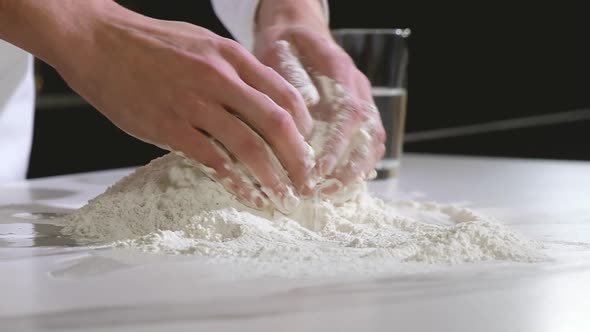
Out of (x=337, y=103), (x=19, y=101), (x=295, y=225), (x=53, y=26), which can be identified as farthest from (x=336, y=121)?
(x=19, y=101)

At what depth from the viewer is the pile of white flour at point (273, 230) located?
60cm

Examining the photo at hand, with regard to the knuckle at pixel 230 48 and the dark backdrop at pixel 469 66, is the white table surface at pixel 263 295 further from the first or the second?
the dark backdrop at pixel 469 66

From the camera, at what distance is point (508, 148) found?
6.29 feet

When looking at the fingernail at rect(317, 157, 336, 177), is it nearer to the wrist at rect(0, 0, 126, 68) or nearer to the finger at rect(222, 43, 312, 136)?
the finger at rect(222, 43, 312, 136)

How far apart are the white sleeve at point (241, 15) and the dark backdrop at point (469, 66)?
90 centimetres

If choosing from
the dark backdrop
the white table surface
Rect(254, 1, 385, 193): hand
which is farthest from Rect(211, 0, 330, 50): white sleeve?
A: the dark backdrop

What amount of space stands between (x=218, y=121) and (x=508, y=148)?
134cm

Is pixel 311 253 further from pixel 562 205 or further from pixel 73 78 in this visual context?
pixel 562 205

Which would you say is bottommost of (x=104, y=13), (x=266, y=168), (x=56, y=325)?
(x=56, y=325)

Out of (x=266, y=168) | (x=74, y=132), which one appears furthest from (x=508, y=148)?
(x=266, y=168)

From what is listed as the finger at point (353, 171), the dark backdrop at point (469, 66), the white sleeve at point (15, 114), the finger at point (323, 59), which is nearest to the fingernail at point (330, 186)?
→ the finger at point (353, 171)

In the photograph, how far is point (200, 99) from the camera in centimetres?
71

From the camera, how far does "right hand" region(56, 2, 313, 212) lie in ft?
2.31

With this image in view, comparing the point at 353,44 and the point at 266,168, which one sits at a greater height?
the point at 353,44
